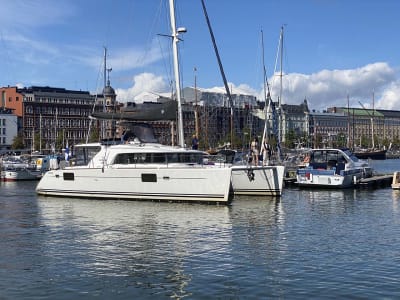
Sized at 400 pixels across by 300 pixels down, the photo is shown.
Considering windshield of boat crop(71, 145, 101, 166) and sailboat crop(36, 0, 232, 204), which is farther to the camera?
windshield of boat crop(71, 145, 101, 166)

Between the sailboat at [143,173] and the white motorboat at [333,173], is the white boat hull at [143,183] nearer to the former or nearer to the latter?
the sailboat at [143,173]

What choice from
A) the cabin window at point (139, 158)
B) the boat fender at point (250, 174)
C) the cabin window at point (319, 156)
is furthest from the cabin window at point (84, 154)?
the cabin window at point (319, 156)

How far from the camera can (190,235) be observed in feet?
78.3

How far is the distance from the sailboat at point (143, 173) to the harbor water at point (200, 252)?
116 cm

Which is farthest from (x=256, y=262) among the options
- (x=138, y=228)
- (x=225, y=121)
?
(x=225, y=121)

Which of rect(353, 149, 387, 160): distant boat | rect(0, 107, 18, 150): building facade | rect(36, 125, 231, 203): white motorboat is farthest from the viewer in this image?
rect(0, 107, 18, 150): building facade

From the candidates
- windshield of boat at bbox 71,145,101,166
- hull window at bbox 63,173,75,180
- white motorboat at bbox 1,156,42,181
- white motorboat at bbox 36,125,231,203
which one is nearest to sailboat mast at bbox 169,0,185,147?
white motorboat at bbox 36,125,231,203

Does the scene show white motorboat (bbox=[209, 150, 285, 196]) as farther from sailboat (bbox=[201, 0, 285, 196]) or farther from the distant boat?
the distant boat

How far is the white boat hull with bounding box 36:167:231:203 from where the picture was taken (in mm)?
33875

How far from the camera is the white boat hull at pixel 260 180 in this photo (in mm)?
38844

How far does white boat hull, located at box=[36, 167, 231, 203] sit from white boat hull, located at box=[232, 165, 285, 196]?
5257mm

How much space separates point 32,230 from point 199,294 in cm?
1355

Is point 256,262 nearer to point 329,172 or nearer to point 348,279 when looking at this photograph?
point 348,279

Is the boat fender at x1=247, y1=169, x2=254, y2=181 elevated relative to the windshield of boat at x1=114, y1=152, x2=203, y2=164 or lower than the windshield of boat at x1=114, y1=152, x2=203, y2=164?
lower
